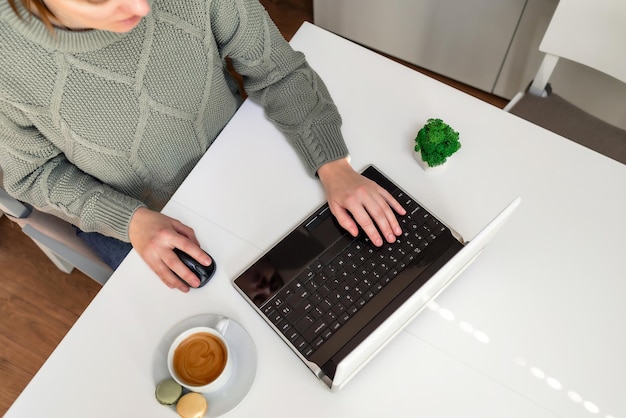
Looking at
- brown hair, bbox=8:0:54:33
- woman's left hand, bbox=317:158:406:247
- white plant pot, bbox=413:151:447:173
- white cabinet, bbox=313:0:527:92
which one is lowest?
woman's left hand, bbox=317:158:406:247

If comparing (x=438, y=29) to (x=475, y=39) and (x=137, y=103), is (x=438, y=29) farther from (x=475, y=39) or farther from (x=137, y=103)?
(x=137, y=103)

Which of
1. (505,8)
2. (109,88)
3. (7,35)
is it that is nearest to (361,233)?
(109,88)

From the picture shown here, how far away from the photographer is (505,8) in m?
1.54

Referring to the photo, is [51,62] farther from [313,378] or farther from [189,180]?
[313,378]

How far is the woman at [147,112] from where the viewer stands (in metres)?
0.74

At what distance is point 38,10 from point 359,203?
20.1 inches

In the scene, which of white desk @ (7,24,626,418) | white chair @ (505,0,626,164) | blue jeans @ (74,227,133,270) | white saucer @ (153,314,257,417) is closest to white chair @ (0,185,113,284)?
blue jeans @ (74,227,133,270)

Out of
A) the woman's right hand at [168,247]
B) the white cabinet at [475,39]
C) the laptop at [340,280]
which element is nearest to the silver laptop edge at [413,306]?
the laptop at [340,280]

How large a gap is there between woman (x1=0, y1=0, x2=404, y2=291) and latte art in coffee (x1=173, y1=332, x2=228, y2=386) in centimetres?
10

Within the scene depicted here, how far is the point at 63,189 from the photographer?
0.90 m

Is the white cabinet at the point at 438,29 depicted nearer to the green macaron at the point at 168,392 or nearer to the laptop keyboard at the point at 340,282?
the laptop keyboard at the point at 340,282

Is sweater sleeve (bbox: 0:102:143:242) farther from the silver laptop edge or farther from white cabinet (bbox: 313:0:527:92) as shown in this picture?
white cabinet (bbox: 313:0:527:92)

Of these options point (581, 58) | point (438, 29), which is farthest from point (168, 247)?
point (438, 29)

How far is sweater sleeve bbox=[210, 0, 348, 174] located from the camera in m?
0.90
